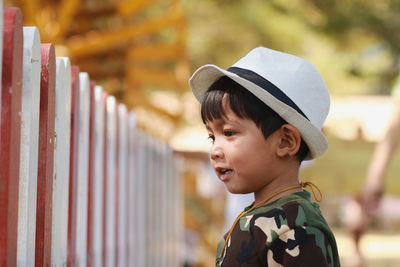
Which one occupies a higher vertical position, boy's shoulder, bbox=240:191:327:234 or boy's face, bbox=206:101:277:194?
boy's face, bbox=206:101:277:194

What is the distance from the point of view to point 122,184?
388cm

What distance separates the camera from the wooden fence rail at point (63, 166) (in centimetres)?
174

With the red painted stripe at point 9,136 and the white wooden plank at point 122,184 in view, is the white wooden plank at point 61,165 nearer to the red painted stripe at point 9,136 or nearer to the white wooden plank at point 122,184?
the red painted stripe at point 9,136

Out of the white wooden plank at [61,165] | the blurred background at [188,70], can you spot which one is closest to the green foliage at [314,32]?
the blurred background at [188,70]

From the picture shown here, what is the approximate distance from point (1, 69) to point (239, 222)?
78 cm

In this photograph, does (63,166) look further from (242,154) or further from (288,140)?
(288,140)

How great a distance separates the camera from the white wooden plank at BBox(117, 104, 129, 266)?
382 centimetres

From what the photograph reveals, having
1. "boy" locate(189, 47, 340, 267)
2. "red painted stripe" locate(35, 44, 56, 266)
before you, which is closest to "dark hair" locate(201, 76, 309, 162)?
"boy" locate(189, 47, 340, 267)

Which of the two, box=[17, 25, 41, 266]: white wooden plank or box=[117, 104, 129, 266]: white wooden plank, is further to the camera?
box=[117, 104, 129, 266]: white wooden plank

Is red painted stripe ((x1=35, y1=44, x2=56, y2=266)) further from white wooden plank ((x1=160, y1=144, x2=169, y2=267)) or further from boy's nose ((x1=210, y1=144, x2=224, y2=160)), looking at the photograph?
white wooden plank ((x1=160, y1=144, x2=169, y2=267))

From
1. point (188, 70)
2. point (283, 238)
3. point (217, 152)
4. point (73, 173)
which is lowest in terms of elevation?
point (283, 238)

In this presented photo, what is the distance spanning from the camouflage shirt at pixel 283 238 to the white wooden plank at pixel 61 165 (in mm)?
646

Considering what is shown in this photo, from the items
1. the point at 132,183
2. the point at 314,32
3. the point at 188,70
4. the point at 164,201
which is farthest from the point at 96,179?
the point at 314,32

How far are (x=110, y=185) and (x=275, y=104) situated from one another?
1.79m
